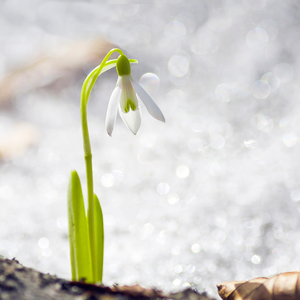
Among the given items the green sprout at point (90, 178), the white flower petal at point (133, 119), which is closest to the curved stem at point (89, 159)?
the green sprout at point (90, 178)

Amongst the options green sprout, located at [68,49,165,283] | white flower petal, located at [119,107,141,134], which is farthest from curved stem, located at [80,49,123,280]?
white flower petal, located at [119,107,141,134]

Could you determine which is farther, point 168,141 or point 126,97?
point 168,141

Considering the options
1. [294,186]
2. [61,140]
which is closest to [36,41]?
[61,140]

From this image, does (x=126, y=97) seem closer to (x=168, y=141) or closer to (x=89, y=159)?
(x=89, y=159)

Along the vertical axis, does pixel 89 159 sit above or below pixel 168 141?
below

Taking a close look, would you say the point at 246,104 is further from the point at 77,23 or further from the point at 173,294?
the point at 77,23

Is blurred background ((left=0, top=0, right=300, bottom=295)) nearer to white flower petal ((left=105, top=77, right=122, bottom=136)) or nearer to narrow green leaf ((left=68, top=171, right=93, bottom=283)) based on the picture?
white flower petal ((left=105, top=77, right=122, bottom=136))

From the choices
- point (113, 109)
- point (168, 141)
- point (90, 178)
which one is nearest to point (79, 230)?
point (90, 178)
